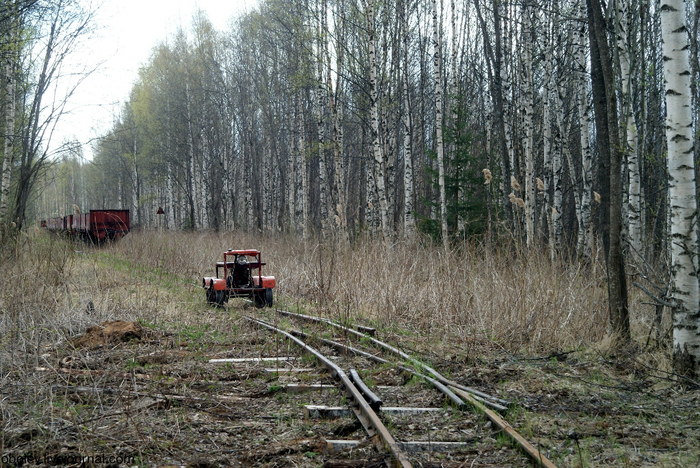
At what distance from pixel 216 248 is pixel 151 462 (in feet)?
52.1

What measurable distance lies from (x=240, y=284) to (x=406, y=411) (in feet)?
21.4

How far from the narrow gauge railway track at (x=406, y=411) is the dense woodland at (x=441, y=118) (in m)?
2.60

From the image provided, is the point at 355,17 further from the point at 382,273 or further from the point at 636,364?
the point at 636,364

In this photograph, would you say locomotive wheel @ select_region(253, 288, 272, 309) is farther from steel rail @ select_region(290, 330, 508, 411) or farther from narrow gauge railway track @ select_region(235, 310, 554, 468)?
narrow gauge railway track @ select_region(235, 310, 554, 468)

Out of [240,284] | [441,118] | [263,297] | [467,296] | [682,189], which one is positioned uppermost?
[441,118]

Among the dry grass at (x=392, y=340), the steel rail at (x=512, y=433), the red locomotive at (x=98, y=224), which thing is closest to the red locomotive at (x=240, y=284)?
the dry grass at (x=392, y=340)

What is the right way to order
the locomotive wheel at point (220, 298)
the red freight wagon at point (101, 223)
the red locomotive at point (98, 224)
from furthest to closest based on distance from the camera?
the red freight wagon at point (101, 223)
the red locomotive at point (98, 224)
the locomotive wheel at point (220, 298)

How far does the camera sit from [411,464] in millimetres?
3363

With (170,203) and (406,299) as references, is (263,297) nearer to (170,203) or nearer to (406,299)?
(406,299)

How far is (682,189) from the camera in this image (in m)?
5.39

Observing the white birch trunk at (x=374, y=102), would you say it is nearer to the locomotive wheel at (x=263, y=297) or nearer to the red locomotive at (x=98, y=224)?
the locomotive wheel at (x=263, y=297)

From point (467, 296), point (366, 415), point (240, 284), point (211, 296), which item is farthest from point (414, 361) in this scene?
point (211, 296)

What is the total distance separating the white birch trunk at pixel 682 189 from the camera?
535 cm

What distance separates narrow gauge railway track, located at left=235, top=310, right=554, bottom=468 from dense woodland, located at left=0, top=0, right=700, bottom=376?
2597 mm
